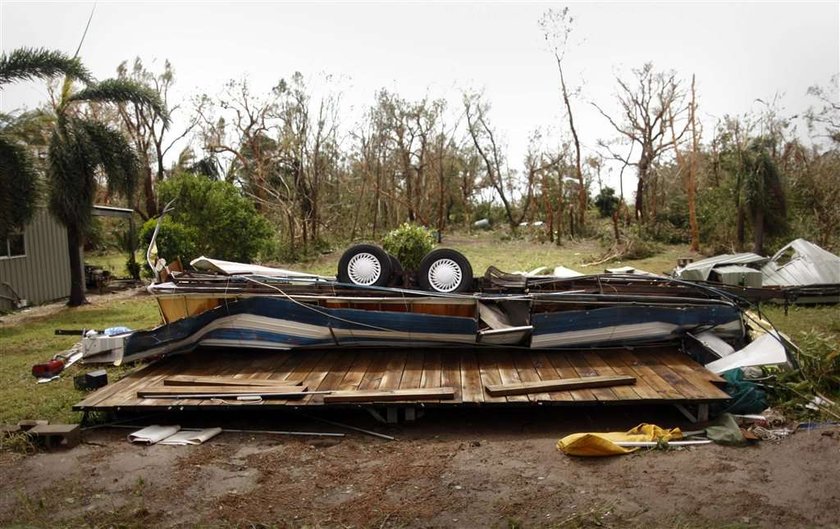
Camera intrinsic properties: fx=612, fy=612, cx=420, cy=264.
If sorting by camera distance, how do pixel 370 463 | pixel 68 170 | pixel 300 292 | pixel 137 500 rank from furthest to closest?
pixel 68 170 < pixel 300 292 < pixel 370 463 < pixel 137 500

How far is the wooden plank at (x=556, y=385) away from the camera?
5.57 meters

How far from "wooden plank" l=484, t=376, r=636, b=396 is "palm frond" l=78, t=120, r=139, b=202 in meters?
10.3

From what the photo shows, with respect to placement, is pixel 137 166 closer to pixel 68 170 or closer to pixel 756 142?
pixel 68 170

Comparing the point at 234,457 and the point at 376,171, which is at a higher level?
the point at 376,171

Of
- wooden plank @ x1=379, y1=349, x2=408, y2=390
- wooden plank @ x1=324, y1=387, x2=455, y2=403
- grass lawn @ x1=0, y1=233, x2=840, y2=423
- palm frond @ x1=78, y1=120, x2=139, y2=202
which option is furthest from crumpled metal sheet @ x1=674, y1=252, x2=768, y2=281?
palm frond @ x1=78, y1=120, x2=139, y2=202

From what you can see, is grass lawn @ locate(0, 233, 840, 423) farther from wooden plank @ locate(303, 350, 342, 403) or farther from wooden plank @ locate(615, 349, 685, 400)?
wooden plank @ locate(615, 349, 685, 400)

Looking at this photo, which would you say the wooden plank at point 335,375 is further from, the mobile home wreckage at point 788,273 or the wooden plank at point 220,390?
the mobile home wreckage at point 788,273

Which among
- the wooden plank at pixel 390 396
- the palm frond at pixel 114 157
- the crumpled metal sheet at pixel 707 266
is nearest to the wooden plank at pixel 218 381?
the wooden plank at pixel 390 396

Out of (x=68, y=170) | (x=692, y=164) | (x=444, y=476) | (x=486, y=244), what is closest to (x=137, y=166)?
(x=68, y=170)

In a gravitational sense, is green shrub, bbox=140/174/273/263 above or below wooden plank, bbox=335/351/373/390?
above

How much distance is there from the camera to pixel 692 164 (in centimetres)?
2006

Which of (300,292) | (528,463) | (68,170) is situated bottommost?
(528,463)

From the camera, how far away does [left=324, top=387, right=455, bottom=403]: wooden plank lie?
5461mm

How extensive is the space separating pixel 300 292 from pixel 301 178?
55.7 ft
